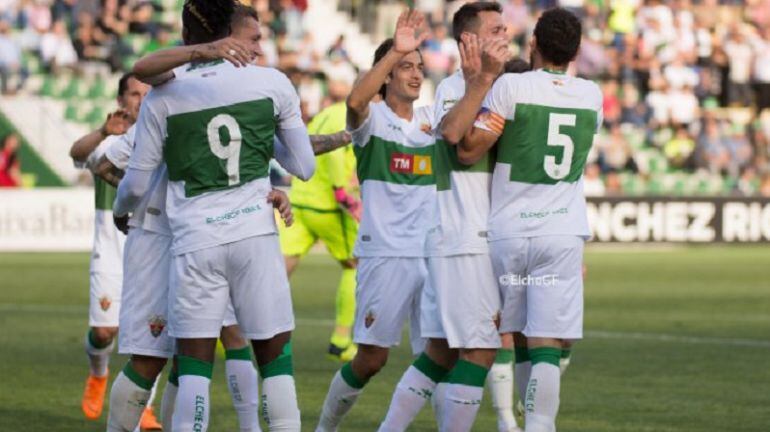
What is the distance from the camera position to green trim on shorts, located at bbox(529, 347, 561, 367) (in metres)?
7.52

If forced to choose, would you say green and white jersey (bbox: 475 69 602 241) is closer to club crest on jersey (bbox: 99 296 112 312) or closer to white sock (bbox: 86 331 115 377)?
club crest on jersey (bbox: 99 296 112 312)

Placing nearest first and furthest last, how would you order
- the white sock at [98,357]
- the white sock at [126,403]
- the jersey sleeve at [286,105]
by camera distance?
the jersey sleeve at [286,105] < the white sock at [126,403] < the white sock at [98,357]

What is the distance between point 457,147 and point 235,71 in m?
1.19

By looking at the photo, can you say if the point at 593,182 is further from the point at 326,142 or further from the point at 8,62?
the point at 326,142

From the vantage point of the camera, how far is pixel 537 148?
7465 millimetres

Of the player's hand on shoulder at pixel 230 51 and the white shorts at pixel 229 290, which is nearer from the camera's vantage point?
the player's hand on shoulder at pixel 230 51

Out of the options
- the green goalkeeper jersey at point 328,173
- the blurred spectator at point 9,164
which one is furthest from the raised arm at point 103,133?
the blurred spectator at point 9,164

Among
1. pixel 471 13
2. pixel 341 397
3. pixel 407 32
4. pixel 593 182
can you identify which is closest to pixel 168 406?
pixel 341 397

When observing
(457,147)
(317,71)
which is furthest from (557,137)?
(317,71)

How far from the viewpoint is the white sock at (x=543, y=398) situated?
7496mm

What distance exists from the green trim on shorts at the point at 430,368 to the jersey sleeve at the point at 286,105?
1.47 meters

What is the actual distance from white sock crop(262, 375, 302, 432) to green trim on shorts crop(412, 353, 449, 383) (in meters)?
0.95

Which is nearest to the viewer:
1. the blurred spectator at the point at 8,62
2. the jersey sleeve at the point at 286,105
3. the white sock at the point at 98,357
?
the jersey sleeve at the point at 286,105

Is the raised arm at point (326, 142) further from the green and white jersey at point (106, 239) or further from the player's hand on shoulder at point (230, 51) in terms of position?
the green and white jersey at point (106, 239)
